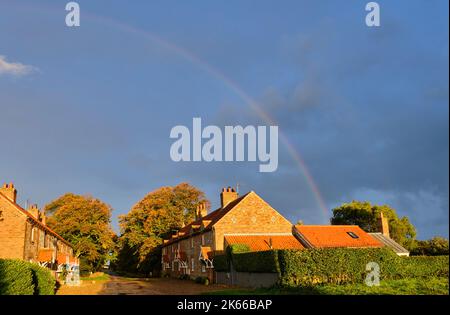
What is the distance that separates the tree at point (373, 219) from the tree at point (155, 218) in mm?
30271

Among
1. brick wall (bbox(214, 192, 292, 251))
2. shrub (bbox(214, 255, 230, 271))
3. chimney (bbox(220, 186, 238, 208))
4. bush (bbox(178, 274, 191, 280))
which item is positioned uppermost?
chimney (bbox(220, 186, 238, 208))

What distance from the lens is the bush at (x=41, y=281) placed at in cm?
2313

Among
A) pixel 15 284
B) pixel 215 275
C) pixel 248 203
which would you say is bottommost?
pixel 215 275

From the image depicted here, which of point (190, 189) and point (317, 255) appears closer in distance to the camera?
point (317, 255)

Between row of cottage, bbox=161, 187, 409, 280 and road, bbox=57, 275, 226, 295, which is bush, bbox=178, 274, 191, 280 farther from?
road, bbox=57, 275, 226, 295

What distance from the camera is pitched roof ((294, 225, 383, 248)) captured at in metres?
45.1

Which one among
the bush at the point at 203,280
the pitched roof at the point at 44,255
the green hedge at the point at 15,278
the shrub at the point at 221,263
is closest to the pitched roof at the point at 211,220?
the shrub at the point at 221,263

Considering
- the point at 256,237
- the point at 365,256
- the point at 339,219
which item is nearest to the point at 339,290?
the point at 365,256

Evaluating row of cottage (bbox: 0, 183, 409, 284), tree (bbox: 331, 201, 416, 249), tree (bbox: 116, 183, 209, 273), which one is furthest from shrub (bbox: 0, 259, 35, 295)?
tree (bbox: 331, 201, 416, 249)

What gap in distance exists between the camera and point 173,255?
64938 millimetres

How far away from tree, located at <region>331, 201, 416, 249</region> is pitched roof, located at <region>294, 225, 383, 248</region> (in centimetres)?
3263

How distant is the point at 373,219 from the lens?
3152 inches
